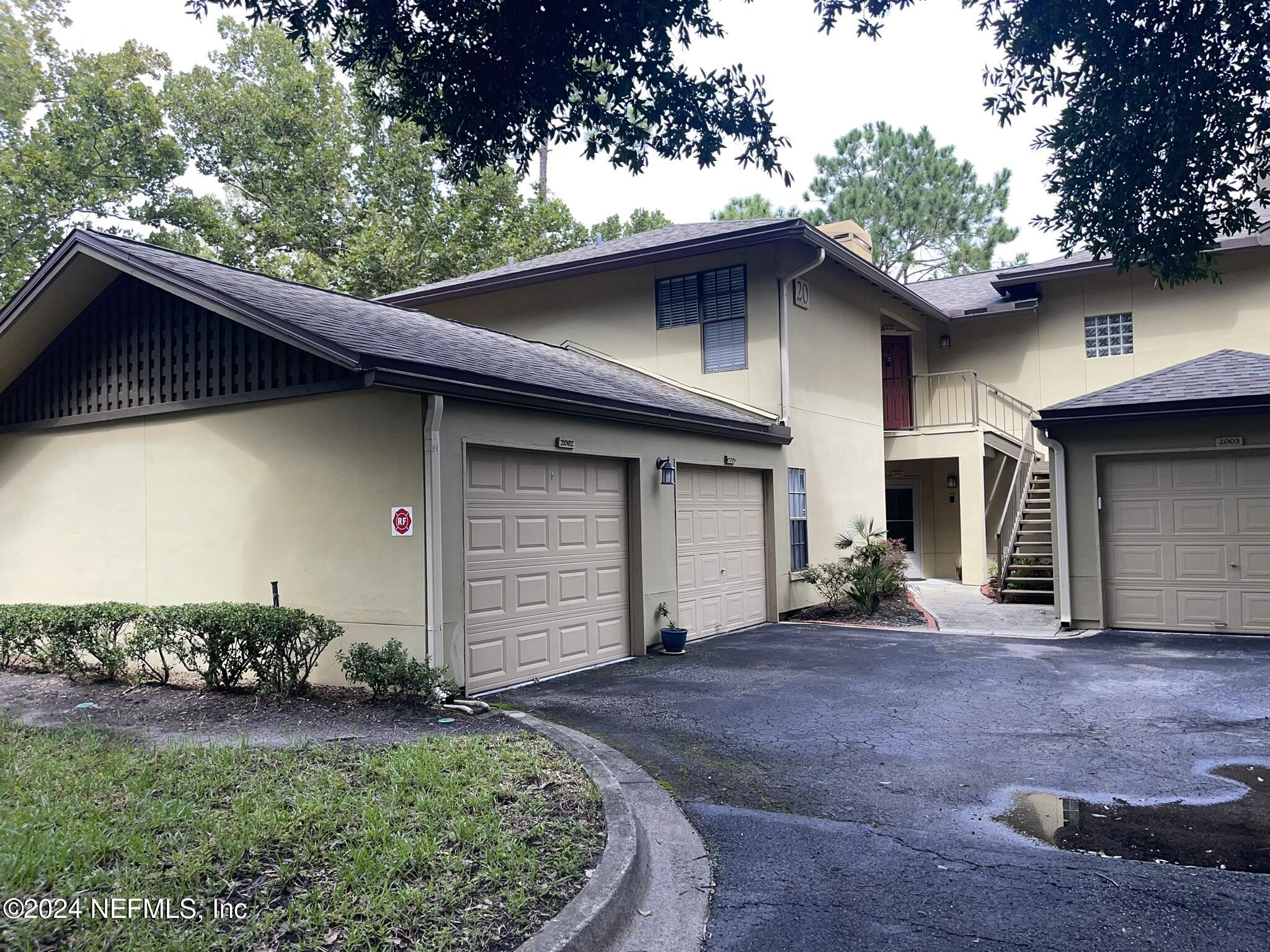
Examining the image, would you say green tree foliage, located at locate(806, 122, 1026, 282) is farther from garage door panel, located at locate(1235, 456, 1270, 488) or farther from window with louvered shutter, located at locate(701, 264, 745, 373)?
garage door panel, located at locate(1235, 456, 1270, 488)

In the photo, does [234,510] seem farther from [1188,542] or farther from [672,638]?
[1188,542]

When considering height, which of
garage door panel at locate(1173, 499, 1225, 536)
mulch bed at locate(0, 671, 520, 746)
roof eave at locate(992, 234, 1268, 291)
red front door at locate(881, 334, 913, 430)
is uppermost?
roof eave at locate(992, 234, 1268, 291)

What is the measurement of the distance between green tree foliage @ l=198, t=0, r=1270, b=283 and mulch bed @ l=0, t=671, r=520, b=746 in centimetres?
451

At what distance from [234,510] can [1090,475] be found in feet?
35.4

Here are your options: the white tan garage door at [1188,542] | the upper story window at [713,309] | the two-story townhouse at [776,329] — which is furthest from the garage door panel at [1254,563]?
the upper story window at [713,309]

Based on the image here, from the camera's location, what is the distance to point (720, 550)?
40.6 ft

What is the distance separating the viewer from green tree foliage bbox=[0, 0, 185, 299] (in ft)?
71.3

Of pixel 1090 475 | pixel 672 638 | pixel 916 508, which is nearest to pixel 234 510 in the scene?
pixel 672 638

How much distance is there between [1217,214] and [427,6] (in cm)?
598

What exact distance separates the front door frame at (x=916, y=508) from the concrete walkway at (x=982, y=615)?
2.52m

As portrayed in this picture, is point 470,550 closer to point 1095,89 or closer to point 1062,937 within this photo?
point 1062,937

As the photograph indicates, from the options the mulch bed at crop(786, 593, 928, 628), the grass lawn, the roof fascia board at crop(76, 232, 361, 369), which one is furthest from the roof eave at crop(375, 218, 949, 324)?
the grass lawn

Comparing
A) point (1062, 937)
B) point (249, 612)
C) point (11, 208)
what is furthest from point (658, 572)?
point (11, 208)

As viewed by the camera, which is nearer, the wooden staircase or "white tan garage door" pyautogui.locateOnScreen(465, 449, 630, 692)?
"white tan garage door" pyautogui.locateOnScreen(465, 449, 630, 692)
